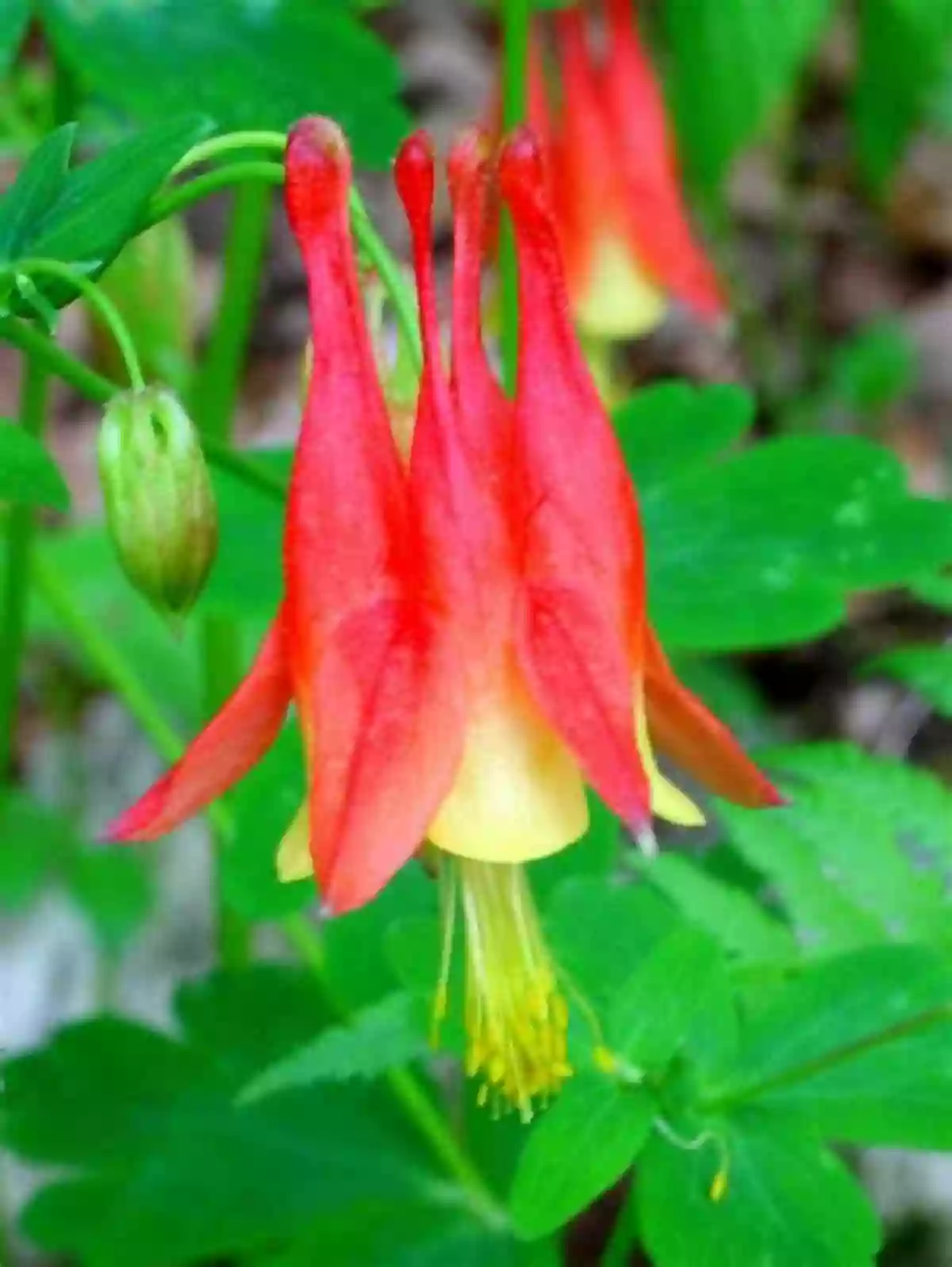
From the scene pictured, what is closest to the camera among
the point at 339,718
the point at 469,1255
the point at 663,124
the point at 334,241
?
the point at 339,718

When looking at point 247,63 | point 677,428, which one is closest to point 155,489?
point 247,63

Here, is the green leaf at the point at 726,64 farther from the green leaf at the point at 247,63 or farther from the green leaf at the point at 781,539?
the green leaf at the point at 247,63

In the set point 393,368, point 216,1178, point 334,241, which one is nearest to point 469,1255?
point 216,1178

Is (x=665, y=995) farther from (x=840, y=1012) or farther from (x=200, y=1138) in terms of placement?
(x=200, y=1138)

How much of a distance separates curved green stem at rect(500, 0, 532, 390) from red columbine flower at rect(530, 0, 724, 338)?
0.79m

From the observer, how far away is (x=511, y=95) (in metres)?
1.60

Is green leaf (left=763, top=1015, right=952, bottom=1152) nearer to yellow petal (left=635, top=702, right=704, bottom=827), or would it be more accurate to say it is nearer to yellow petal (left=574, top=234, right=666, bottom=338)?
yellow petal (left=635, top=702, right=704, bottom=827)

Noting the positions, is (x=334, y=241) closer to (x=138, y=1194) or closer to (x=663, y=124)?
(x=138, y=1194)

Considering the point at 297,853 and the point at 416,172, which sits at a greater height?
the point at 416,172

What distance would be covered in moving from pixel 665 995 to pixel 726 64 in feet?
5.92

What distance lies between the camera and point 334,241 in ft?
3.63

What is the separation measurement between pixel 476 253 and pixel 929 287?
10.4ft

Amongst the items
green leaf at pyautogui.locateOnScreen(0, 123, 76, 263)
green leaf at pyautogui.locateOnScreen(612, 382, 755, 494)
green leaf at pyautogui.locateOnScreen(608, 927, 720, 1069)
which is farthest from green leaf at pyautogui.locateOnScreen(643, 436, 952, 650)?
green leaf at pyautogui.locateOnScreen(0, 123, 76, 263)

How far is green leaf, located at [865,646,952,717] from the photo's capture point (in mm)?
1549
